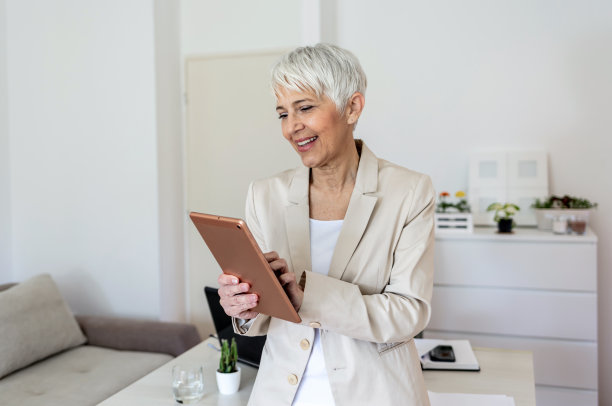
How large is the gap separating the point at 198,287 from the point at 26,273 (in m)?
1.29

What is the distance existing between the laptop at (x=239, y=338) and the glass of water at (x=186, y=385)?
0.90ft

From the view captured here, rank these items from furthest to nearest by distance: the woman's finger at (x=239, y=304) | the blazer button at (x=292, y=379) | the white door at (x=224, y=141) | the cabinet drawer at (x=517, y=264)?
the white door at (x=224, y=141)
the cabinet drawer at (x=517, y=264)
the blazer button at (x=292, y=379)
the woman's finger at (x=239, y=304)

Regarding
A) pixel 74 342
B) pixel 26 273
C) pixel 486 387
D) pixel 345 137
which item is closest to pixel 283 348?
pixel 345 137

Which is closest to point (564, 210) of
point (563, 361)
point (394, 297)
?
point (563, 361)

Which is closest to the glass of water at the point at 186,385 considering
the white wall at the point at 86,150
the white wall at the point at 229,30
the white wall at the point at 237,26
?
the white wall at the point at 86,150

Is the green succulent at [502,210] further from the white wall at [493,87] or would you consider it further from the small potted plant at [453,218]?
the white wall at [493,87]

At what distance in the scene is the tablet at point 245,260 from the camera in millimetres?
1124

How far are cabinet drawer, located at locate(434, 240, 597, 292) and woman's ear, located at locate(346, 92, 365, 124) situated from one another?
6.81 feet

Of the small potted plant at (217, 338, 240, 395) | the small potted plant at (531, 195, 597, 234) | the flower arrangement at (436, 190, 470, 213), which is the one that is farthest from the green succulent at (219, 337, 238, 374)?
the small potted plant at (531, 195, 597, 234)

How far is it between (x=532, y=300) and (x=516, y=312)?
11 centimetres

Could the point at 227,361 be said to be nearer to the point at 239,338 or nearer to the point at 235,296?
the point at 239,338

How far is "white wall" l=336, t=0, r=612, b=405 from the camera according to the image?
372cm

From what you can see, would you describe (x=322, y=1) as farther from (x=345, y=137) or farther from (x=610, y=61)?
(x=345, y=137)

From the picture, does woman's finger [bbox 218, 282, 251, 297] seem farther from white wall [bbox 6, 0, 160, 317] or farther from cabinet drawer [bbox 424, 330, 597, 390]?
white wall [bbox 6, 0, 160, 317]
